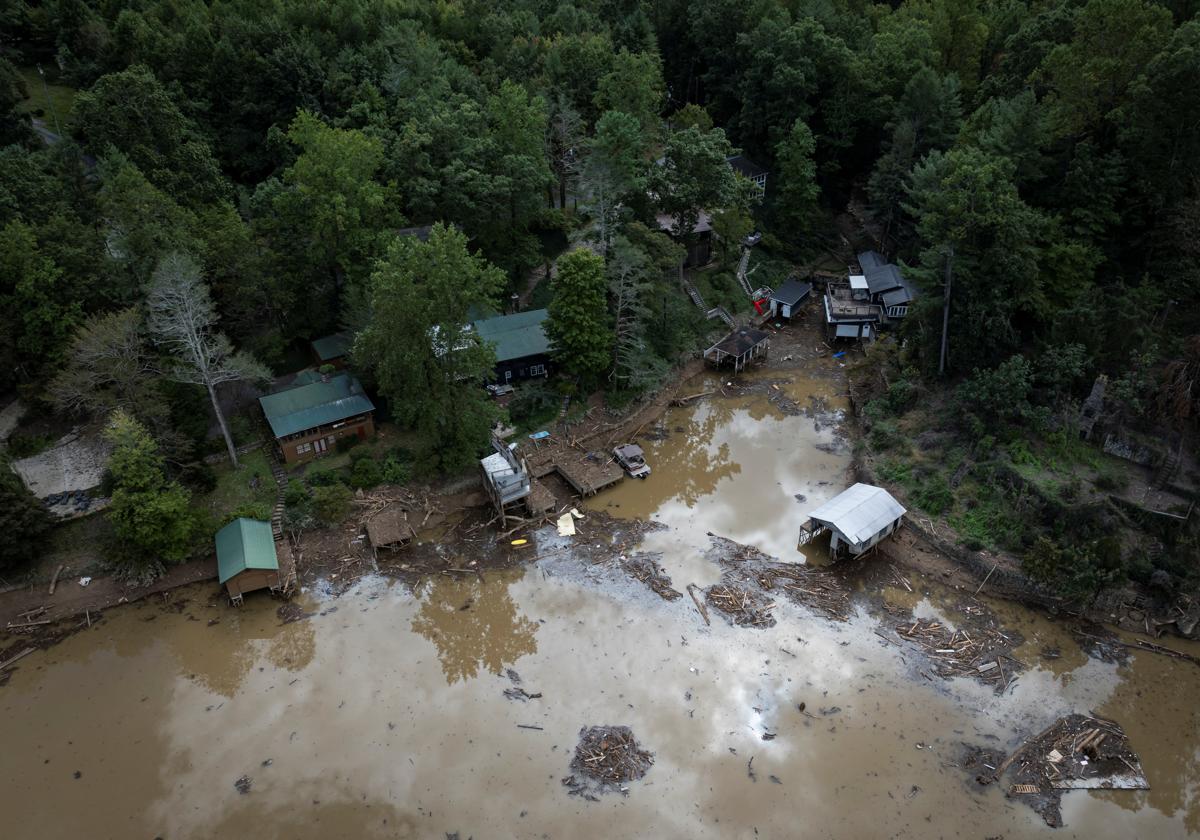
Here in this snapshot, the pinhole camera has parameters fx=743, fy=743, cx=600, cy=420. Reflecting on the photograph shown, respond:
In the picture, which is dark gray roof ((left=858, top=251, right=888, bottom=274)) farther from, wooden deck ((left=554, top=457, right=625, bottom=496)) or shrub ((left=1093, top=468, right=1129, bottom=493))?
wooden deck ((left=554, top=457, right=625, bottom=496))

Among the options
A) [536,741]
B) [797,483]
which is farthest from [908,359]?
[536,741]

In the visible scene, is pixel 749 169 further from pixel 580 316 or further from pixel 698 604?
pixel 698 604

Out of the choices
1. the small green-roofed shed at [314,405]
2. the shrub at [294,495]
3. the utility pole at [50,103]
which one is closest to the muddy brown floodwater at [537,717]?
the shrub at [294,495]

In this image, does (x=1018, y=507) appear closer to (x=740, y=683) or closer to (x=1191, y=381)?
(x=1191, y=381)

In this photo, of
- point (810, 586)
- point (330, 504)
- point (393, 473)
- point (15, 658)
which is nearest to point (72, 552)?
point (15, 658)

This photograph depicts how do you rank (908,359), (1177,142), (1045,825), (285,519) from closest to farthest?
(1045,825) → (285,519) → (1177,142) → (908,359)

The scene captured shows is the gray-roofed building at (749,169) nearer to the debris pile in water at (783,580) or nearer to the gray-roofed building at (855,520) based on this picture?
the gray-roofed building at (855,520)
